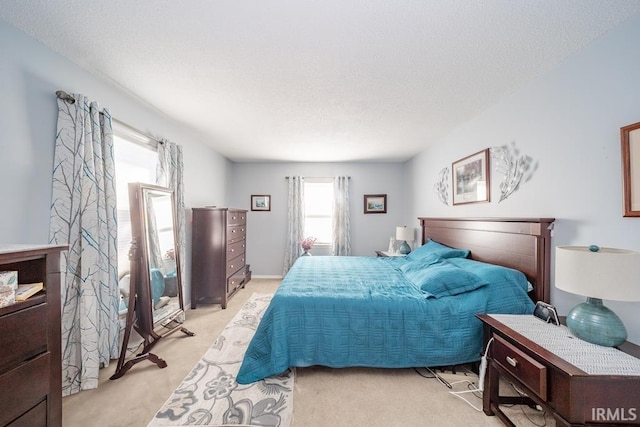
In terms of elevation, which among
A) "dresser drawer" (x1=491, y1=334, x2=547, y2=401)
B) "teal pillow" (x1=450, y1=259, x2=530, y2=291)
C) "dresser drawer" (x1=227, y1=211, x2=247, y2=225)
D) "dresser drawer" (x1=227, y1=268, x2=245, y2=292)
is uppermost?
"dresser drawer" (x1=227, y1=211, x2=247, y2=225)

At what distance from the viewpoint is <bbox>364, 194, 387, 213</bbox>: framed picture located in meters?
5.14

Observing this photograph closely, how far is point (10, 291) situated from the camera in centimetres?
111

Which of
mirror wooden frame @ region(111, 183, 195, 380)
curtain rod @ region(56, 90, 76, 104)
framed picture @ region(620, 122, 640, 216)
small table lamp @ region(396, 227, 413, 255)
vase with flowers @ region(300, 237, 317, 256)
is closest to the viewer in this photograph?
framed picture @ region(620, 122, 640, 216)

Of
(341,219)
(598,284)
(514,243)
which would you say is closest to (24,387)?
(598,284)

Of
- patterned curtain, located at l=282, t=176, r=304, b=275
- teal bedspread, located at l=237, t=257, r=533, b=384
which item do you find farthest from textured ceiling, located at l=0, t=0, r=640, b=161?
patterned curtain, located at l=282, t=176, r=304, b=275

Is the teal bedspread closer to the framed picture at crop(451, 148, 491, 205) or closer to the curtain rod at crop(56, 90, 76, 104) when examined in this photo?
the framed picture at crop(451, 148, 491, 205)

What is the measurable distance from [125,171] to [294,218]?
3.01 m

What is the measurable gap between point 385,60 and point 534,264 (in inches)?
77.3

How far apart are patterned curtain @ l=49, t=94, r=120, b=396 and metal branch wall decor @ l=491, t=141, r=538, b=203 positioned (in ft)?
11.6

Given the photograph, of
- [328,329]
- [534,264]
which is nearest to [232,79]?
[328,329]

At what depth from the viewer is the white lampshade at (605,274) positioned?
1139 millimetres

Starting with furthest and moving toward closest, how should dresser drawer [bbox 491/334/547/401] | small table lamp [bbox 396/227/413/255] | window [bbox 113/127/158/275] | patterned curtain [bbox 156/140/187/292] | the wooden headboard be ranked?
small table lamp [bbox 396/227/413/255] → patterned curtain [bbox 156/140/187/292] → window [bbox 113/127/158/275] → the wooden headboard → dresser drawer [bbox 491/334/547/401]

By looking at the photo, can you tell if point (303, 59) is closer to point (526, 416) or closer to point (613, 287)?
point (613, 287)

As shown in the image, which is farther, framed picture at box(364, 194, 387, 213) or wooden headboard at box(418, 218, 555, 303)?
framed picture at box(364, 194, 387, 213)
